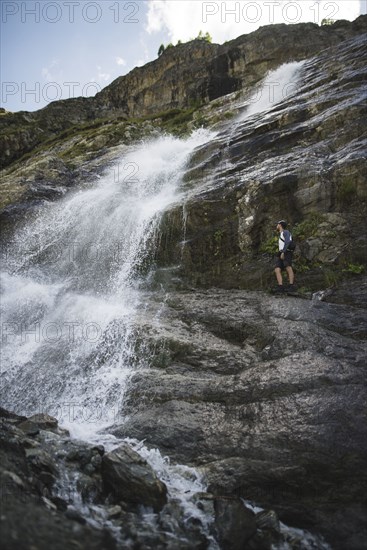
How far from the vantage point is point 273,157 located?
14.7 meters

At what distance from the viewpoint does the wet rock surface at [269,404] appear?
5.44m

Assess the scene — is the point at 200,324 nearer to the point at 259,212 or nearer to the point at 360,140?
the point at 259,212

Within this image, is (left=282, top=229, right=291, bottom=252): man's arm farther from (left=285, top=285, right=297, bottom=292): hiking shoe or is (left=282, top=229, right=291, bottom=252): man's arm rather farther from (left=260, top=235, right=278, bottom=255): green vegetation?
(left=260, top=235, right=278, bottom=255): green vegetation

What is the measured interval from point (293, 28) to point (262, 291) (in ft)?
143

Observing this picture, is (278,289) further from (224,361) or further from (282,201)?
(282,201)

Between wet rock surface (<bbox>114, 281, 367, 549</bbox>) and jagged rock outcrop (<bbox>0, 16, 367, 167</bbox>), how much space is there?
32783 millimetres

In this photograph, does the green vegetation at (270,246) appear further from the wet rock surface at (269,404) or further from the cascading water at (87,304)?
the cascading water at (87,304)

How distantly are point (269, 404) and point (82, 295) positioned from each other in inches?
295

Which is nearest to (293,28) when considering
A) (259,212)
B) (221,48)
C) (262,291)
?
(221,48)

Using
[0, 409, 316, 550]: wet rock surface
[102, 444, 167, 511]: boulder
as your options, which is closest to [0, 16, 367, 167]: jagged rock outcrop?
[0, 409, 316, 550]: wet rock surface

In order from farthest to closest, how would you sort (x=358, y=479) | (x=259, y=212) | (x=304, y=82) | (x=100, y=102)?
(x=100, y=102) < (x=304, y=82) < (x=259, y=212) < (x=358, y=479)

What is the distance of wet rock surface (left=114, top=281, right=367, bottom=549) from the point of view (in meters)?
5.44

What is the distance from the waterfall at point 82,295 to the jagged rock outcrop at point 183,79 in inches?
914

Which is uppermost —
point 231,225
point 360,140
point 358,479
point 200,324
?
point 360,140
